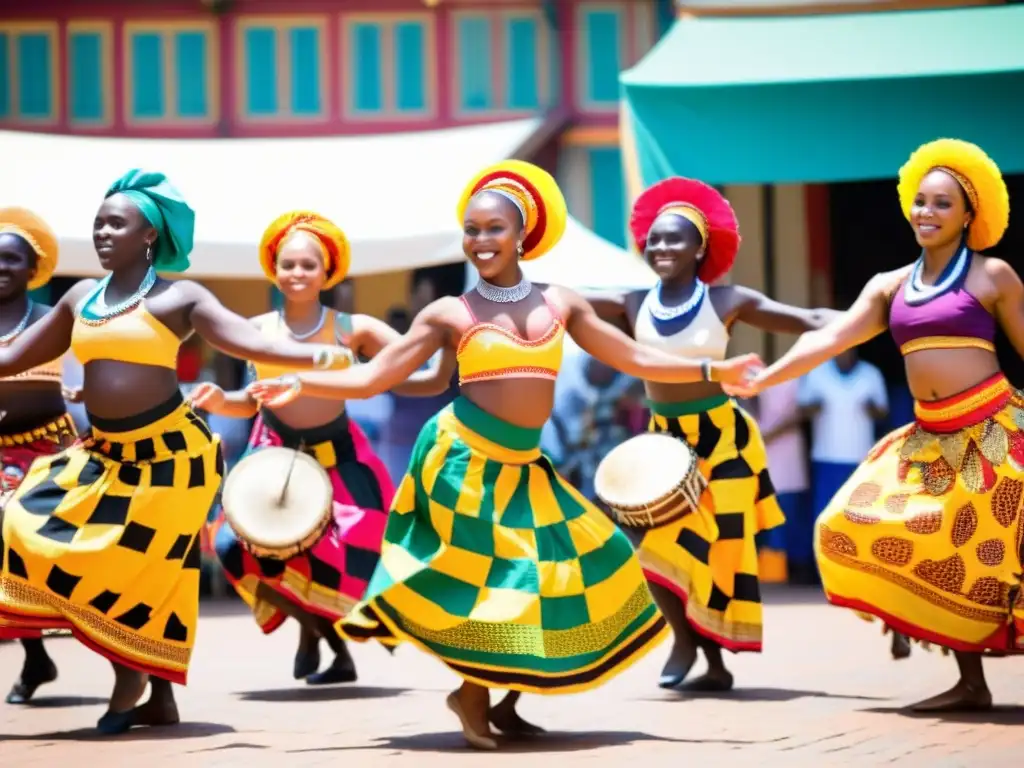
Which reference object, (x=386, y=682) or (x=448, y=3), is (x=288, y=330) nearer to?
(x=386, y=682)

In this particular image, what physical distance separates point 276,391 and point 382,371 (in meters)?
0.39

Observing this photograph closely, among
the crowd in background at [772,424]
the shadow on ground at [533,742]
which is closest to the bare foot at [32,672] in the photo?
the shadow on ground at [533,742]

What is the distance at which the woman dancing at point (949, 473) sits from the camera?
7.86 metres

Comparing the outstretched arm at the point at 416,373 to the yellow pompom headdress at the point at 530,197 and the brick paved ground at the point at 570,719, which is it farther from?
the brick paved ground at the point at 570,719

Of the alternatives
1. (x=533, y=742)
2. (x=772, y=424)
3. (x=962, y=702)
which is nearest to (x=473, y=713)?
(x=533, y=742)

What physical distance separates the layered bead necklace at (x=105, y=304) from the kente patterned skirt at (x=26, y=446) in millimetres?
1658

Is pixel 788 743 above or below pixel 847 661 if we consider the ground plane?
above

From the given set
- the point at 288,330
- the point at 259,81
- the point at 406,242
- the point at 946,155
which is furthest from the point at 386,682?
the point at 259,81

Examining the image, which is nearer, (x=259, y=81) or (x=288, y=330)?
(x=288, y=330)

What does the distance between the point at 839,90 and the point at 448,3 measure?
646 cm

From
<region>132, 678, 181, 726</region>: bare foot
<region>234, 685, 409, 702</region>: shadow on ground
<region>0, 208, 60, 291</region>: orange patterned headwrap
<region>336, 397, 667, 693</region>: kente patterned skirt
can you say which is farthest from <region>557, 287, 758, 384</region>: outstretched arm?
<region>0, 208, 60, 291</region>: orange patterned headwrap

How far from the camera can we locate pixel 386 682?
9570mm

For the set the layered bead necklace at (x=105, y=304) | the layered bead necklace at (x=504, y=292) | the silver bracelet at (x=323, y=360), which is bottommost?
the silver bracelet at (x=323, y=360)

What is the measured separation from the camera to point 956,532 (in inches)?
309
